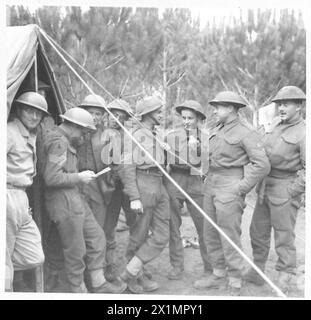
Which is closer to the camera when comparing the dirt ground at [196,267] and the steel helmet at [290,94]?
the steel helmet at [290,94]

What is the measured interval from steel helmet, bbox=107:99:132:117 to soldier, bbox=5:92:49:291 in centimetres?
85

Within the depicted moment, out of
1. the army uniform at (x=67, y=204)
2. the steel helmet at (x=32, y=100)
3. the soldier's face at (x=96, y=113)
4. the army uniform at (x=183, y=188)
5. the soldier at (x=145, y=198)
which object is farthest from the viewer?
the army uniform at (x=183, y=188)

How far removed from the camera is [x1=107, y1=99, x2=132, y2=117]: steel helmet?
4.82 m

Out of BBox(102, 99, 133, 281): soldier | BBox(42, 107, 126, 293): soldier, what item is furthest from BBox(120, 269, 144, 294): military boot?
BBox(42, 107, 126, 293): soldier

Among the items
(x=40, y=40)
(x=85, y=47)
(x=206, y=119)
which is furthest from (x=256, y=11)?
(x=40, y=40)

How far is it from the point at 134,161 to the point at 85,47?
1300 millimetres

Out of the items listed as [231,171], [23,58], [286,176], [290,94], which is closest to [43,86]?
[23,58]

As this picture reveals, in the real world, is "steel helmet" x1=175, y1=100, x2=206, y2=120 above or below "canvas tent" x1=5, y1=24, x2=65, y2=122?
below

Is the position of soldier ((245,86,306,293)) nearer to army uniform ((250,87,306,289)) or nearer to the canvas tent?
army uniform ((250,87,306,289))

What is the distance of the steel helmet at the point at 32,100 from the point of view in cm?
417

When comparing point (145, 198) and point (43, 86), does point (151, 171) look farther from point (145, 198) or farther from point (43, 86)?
point (43, 86)

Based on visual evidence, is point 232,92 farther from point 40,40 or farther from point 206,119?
point 40,40

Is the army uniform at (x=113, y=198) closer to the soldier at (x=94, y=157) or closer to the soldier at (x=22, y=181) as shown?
the soldier at (x=94, y=157)

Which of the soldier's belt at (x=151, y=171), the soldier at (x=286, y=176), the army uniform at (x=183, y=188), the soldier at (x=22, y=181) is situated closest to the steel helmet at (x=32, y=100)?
the soldier at (x=22, y=181)
